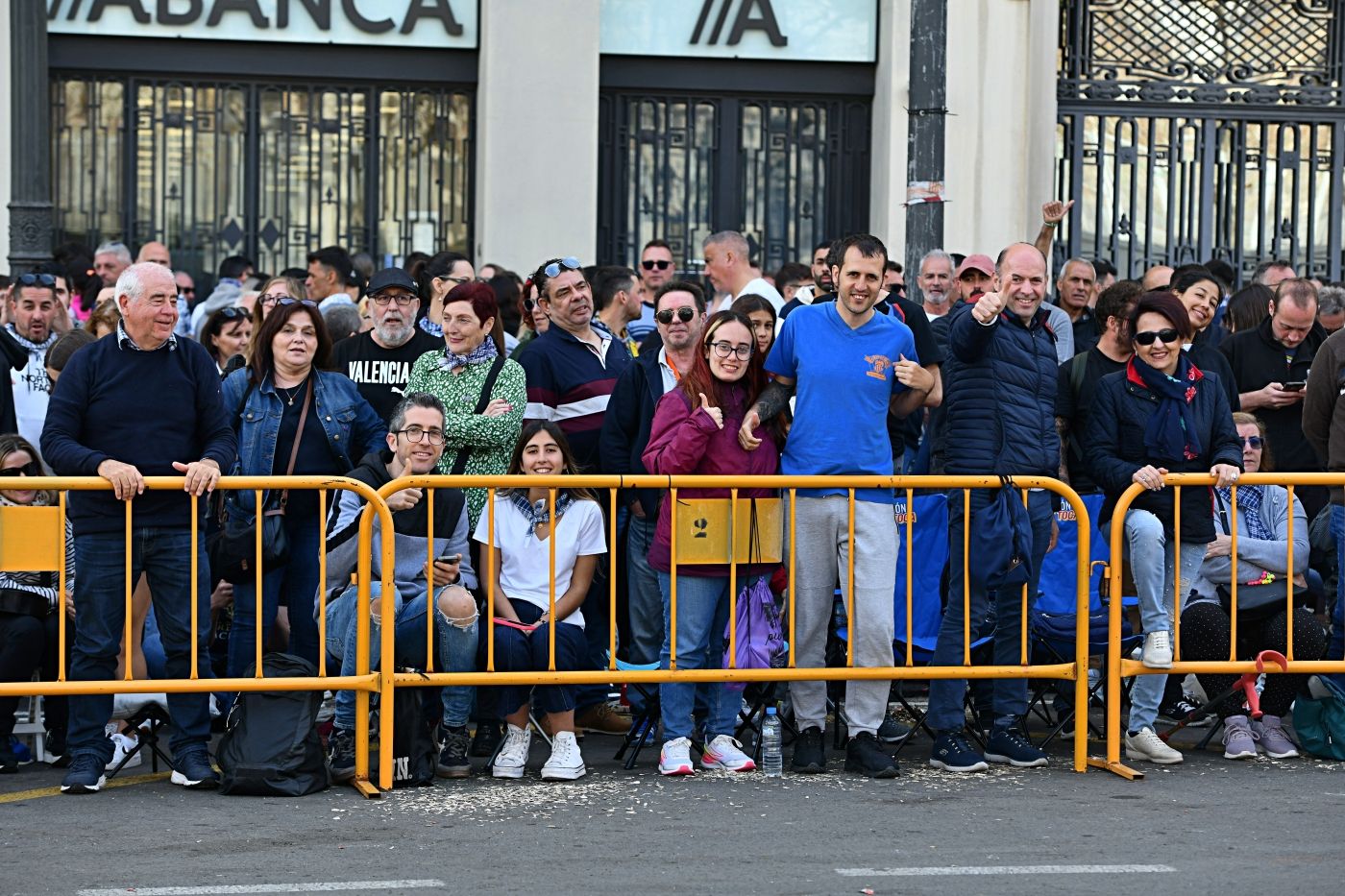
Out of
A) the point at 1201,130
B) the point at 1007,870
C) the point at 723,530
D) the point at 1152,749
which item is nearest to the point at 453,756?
the point at 723,530

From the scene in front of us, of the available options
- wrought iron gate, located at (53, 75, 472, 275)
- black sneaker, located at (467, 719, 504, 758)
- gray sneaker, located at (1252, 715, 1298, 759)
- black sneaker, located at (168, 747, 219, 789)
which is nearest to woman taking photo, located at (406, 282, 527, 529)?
black sneaker, located at (467, 719, 504, 758)

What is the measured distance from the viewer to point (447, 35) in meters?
16.0

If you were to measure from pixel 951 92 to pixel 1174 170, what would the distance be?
85.5 inches

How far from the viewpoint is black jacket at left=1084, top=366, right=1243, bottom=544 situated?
877 centimetres

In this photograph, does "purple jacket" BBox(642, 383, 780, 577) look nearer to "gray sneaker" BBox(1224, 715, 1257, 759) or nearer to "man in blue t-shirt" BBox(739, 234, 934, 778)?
"man in blue t-shirt" BBox(739, 234, 934, 778)

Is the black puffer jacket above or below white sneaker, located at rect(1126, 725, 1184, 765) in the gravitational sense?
above

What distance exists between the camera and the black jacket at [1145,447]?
8.77 meters

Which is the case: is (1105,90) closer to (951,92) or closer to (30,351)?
(951,92)

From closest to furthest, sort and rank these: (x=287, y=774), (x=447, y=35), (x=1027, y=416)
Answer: (x=287, y=774), (x=1027, y=416), (x=447, y=35)

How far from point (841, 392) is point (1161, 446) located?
149 centimetres

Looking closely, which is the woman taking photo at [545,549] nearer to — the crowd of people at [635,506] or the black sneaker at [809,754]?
the crowd of people at [635,506]

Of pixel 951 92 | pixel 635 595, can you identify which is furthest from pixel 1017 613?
pixel 951 92

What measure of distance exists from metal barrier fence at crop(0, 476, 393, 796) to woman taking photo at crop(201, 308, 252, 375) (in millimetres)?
2368

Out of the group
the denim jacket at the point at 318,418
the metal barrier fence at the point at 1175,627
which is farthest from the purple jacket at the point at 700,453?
the metal barrier fence at the point at 1175,627
